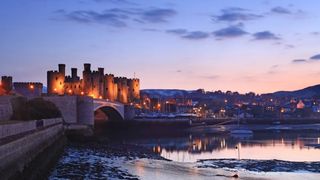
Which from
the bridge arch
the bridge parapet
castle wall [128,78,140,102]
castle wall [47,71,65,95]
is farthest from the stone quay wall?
castle wall [128,78,140,102]

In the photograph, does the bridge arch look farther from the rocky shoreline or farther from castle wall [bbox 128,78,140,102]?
the rocky shoreline

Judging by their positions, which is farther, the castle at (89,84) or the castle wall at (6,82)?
the castle at (89,84)

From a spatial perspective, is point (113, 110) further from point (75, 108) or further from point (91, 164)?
point (91, 164)

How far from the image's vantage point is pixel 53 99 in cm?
6019

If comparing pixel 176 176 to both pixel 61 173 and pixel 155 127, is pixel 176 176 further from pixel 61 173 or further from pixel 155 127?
pixel 155 127

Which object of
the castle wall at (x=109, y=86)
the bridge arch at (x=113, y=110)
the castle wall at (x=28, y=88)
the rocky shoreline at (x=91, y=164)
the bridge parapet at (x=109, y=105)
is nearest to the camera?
the rocky shoreline at (x=91, y=164)

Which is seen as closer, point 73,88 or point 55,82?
point 55,82

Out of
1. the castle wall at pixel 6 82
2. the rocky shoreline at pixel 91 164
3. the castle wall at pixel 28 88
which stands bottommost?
the rocky shoreline at pixel 91 164

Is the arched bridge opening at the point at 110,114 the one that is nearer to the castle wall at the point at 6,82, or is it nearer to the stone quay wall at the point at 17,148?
the castle wall at the point at 6,82

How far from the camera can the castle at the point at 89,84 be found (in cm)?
9362

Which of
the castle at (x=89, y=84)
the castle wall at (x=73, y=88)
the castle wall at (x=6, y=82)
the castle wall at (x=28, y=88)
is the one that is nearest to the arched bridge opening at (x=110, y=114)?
the castle wall at (x=73, y=88)

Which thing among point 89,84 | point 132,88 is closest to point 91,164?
point 89,84

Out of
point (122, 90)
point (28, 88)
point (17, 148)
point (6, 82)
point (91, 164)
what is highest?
point (6, 82)

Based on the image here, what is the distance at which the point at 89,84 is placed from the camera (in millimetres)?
103375
